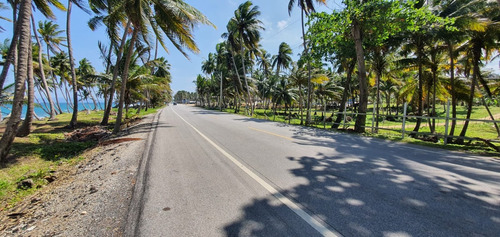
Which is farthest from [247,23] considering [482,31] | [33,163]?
[33,163]

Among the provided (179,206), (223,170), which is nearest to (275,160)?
(223,170)

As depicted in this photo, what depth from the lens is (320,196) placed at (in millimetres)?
3336

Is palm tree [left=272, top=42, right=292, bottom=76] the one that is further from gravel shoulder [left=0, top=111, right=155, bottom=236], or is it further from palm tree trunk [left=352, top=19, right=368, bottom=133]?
gravel shoulder [left=0, top=111, right=155, bottom=236]

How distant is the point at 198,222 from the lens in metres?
2.75

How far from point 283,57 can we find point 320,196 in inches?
1321

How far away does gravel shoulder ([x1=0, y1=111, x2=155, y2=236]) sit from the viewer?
282cm

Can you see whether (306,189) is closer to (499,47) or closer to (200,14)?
(200,14)

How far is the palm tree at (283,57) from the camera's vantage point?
112 feet

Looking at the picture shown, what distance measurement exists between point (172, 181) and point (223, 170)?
1.04m

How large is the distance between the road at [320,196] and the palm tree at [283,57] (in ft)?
100

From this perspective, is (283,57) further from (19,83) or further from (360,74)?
(19,83)

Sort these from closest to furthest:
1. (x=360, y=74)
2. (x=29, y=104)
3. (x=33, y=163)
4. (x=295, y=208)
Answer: (x=295, y=208), (x=33, y=163), (x=29, y=104), (x=360, y=74)

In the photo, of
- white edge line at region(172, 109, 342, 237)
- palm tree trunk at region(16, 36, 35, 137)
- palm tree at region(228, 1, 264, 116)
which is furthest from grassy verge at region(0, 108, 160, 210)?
palm tree at region(228, 1, 264, 116)

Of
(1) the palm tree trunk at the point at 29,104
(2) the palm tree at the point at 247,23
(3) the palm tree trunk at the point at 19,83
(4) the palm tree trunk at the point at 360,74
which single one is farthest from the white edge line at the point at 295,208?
(2) the palm tree at the point at 247,23
